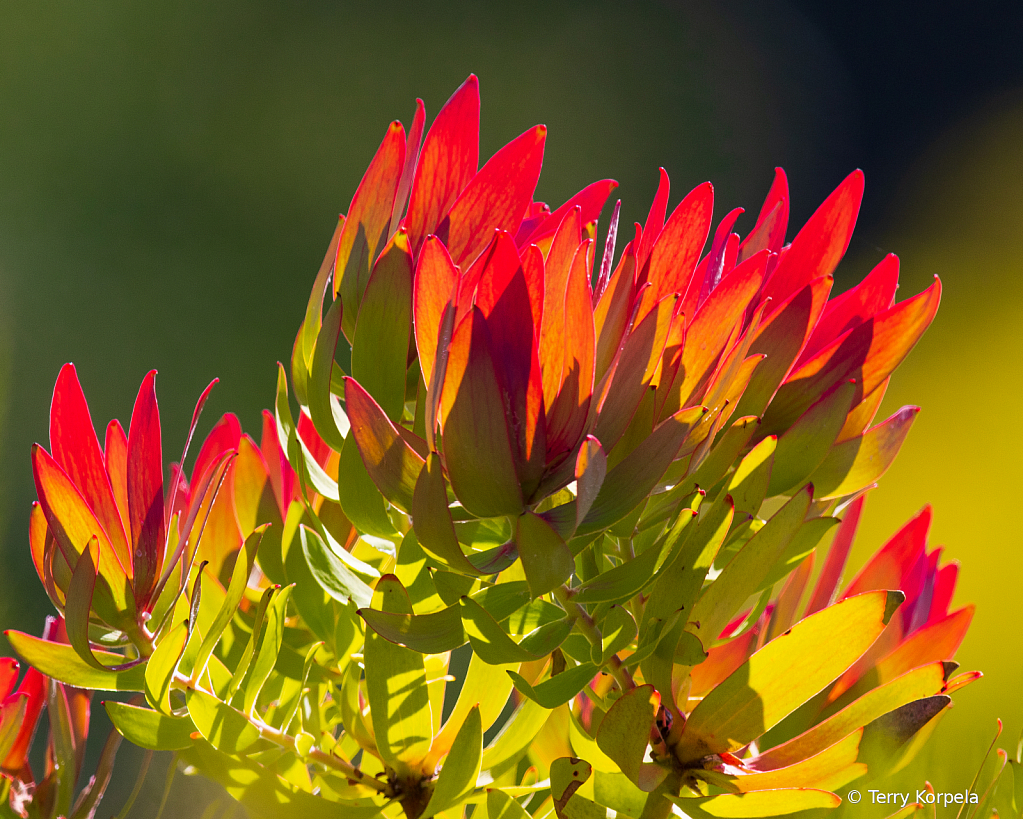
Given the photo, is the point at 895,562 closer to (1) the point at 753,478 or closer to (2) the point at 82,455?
(1) the point at 753,478

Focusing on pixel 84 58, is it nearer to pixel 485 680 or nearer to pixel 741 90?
pixel 741 90

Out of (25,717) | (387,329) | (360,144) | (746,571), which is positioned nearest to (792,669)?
(746,571)

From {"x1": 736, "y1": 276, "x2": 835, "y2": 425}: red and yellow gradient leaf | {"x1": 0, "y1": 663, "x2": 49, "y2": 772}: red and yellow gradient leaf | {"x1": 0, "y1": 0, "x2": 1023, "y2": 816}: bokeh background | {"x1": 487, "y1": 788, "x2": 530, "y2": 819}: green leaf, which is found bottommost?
{"x1": 0, "y1": 663, "x2": 49, "y2": 772}: red and yellow gradient leaf

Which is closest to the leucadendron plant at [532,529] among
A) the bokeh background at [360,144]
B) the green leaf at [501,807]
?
the green leaf at [501,807]

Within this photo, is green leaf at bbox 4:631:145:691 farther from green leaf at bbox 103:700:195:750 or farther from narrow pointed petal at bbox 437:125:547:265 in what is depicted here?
narrow pointed petal at bbox 437:125:547:265

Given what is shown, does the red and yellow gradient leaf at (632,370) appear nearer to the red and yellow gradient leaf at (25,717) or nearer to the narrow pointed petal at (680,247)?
the narrow pointed petal at (680,247)

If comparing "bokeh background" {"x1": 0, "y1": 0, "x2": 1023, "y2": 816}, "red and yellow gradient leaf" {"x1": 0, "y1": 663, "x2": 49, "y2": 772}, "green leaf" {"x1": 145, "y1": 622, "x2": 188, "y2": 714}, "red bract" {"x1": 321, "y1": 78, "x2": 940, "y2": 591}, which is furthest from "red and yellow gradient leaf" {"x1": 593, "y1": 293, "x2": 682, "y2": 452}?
"bokeh background" {"x1": 0, "y1": 0, "x2": 1023, "y2": 816}
